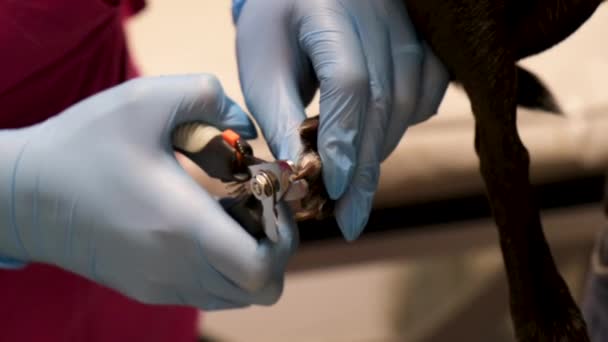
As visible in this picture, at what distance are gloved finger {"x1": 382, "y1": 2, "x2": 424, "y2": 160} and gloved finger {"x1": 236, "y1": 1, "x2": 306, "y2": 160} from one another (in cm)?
9

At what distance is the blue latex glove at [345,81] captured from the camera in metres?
0.59

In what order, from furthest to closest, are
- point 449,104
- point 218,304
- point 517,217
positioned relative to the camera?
point 449,104
point 218,304
point 517,217

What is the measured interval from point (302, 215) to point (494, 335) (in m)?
1.13

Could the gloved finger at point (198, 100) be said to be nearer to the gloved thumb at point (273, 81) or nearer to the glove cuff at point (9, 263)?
the gloved thumb at point (273, 81)

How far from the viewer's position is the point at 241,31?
2.29 feet

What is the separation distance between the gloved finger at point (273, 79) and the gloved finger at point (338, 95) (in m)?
0.04

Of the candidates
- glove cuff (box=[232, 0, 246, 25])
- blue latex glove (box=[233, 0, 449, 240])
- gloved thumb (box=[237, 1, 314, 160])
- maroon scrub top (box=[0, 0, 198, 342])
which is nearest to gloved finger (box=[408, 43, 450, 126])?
blue latex glove (box=[233, 0, 449, 240])

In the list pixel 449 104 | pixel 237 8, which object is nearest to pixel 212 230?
pixel 237 8

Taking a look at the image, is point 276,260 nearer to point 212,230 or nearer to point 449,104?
point 212,230

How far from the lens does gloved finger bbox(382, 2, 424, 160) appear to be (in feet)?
2.09

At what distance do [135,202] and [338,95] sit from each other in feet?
0.70

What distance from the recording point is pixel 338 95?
23.2 inches

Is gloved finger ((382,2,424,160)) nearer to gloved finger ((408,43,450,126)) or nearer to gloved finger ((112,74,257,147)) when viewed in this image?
gloved finger ((408,43,450,126))

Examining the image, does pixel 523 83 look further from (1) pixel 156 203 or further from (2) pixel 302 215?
(1) pixel 156 203
